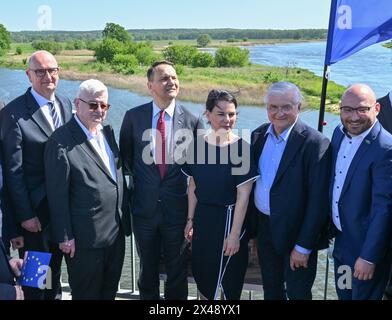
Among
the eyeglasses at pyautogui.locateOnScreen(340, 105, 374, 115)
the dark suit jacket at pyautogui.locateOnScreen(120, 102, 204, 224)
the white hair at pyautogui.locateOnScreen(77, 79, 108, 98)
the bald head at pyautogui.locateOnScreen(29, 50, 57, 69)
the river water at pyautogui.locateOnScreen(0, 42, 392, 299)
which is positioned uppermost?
the bald head at pyautogui.locateOnScreen(29, 50, 57, 69)

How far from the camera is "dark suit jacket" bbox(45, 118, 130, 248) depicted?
2.80 meters

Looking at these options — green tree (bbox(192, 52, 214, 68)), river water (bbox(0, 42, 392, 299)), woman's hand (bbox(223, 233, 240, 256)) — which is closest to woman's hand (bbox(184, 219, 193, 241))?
woman's hand (bbox(223, 233, 240, 256))

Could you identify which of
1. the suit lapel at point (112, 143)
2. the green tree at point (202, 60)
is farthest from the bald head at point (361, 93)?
the green tree at point (202, 60)

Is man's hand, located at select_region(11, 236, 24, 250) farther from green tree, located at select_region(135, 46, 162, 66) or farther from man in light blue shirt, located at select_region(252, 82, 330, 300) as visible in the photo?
green tree, located at select_region(135, 46, 162, 66)

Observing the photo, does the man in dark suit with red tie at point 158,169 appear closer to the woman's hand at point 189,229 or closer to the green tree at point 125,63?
the woman's hand at point 189,229

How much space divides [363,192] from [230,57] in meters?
50.7

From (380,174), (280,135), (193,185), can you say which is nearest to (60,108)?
(193,185)

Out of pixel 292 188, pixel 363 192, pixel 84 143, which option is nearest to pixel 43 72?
pixel 84 143

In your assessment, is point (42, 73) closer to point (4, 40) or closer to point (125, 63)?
point (125, 63)

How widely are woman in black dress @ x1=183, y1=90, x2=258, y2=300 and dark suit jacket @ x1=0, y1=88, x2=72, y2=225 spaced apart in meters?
1.01

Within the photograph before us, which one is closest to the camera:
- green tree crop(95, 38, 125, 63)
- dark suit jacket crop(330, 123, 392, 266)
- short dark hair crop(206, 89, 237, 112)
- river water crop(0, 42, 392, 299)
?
dark suit jacket crop(330, 123, 392, 266)

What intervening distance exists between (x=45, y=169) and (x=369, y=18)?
8.59 ft

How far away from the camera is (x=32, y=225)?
304 cm

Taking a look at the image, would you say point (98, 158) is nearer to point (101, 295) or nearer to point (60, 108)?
point (60, 108)
